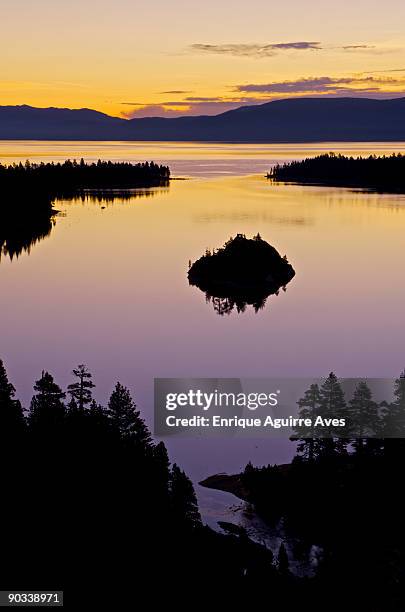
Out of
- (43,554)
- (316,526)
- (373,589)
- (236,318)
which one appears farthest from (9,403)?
(236,318)

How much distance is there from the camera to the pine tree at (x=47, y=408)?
22.3m

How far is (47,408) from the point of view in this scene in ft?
76.3

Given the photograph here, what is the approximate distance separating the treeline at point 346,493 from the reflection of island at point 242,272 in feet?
130

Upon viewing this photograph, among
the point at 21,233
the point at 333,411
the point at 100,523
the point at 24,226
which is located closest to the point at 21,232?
the point at 21,233

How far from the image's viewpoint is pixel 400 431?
971 inches

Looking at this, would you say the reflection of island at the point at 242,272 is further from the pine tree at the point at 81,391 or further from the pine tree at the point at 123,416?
the pine tree at the point at 123,416

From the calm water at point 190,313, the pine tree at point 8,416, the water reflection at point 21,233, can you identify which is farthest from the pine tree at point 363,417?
the water reflection at point 21,233

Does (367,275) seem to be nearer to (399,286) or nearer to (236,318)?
(399,286)

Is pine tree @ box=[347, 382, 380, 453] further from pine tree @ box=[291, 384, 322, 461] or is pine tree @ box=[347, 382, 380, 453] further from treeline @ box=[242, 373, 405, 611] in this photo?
pine tree @ box=[291, 384, 322, 461]

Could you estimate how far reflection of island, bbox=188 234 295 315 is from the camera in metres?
68.0

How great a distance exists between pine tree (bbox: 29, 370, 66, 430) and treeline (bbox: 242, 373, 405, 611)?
25.9 ft

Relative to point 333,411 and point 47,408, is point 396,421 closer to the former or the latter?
point 333,411

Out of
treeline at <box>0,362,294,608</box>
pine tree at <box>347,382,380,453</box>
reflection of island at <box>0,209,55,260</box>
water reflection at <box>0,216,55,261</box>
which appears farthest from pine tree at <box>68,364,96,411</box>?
reflection of island at <box>0,209,55,260</box>

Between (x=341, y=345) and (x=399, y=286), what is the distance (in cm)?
2519
